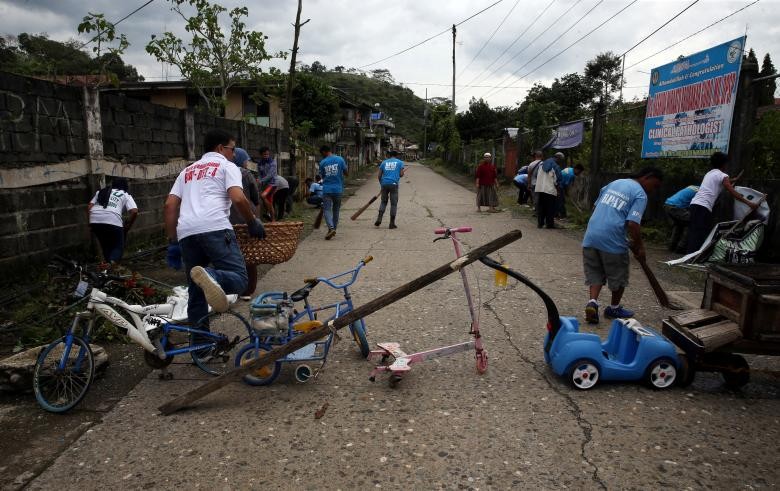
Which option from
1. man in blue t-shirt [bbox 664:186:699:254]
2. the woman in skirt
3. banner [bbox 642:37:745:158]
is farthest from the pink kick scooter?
the woman in skirt

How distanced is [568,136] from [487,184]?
290 cm

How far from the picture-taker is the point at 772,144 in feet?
25.5

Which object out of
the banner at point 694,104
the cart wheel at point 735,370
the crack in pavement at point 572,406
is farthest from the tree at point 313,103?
the cart wheel at point 735,370

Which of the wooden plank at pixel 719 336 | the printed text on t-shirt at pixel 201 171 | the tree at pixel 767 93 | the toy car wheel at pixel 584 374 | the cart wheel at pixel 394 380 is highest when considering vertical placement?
the tree at pixel 767 93

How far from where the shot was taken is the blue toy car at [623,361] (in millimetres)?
3668

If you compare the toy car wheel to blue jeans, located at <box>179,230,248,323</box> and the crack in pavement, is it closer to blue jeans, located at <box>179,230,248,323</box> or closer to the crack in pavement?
the crack in pavement

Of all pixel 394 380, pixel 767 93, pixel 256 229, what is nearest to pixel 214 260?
pixel 256 229

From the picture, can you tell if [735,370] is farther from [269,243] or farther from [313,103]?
[313,103]

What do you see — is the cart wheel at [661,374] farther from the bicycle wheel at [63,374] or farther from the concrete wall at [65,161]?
the concrete wall at [65,161]

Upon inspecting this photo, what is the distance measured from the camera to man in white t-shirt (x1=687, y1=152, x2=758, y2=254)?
7473 millimetres

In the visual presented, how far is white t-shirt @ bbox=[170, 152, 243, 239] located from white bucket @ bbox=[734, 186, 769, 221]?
7.12m

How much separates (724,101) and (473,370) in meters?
7.19

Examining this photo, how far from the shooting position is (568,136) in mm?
15336

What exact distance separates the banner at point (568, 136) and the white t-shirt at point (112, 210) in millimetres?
11686
